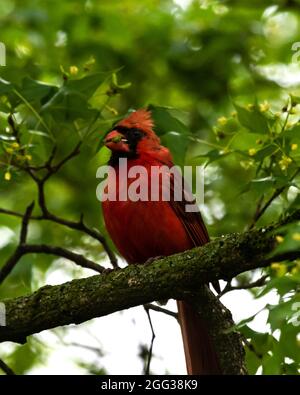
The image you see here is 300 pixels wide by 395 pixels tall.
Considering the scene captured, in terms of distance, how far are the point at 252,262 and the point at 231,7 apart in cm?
428

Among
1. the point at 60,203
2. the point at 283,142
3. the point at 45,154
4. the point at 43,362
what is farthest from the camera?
the point at 60,203

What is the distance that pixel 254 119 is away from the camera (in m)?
4.09

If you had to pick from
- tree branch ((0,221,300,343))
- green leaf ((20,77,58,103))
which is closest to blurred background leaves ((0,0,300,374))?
green leaf ((20,77,58,103))

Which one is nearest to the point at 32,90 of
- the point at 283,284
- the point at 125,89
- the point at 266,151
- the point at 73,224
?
the point at 73,224

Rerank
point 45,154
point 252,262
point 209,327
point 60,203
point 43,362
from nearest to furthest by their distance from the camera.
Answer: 1. point 252,262
2. point 209,327
3. point 45,154
4. point 43,362
5. point 60,203

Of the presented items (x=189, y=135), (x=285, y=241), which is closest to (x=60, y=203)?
(x=189, y=135)

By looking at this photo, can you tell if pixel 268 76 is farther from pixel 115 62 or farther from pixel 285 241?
pixel 285 241

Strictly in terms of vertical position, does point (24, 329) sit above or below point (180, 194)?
below

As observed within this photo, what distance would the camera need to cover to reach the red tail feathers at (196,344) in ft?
15.8

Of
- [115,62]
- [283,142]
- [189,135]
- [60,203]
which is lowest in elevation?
[283,142]

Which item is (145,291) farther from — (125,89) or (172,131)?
(125,89)

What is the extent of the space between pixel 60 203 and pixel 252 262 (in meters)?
3.68
